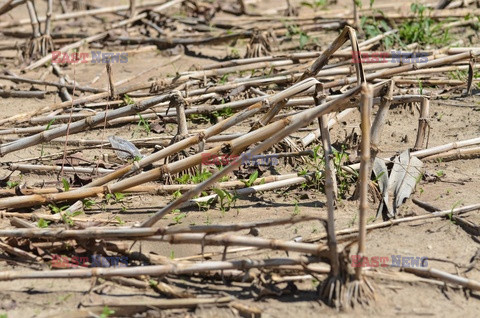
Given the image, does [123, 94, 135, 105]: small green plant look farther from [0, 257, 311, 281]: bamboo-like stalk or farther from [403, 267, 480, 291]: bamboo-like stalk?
[403, 267, 480, 291]: bamboo-like stalk

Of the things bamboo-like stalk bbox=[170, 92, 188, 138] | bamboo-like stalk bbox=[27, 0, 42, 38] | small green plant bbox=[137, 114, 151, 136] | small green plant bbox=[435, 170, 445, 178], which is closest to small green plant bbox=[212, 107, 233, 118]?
small green plant bbox=[137, 114, 151, 136]

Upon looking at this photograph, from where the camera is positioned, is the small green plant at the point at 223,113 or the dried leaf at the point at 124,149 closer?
the dried leaf at the point at 124,149

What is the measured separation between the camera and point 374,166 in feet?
12.0

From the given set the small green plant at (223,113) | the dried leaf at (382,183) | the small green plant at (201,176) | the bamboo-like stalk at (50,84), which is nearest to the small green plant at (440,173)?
the dried leaf at (382,183)

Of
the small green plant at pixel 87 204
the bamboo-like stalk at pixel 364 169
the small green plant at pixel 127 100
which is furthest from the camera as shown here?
the small green plant at pixel 127 100

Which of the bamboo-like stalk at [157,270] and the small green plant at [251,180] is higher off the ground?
the small green plant at [251,180]

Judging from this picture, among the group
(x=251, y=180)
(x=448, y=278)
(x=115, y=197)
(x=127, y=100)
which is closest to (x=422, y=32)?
(x=127, y=100)

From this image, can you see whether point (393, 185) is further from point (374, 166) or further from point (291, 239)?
point (291, 239)

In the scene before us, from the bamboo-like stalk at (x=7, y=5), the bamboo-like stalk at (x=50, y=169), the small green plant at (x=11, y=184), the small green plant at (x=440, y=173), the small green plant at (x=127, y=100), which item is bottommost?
the small green plant at (x=440, y=173)

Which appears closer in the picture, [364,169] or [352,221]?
[364,169]

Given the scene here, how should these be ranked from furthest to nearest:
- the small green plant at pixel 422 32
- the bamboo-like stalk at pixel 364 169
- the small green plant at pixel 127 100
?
the small green plant at pixel 422 32 → the small green plant at pixel 127 100 → the bamboo-like stalk at pixel 364 169

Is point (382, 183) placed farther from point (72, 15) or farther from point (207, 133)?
point (72, 15)

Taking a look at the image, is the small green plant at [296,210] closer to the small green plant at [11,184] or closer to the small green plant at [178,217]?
the small green plant at [178,217]

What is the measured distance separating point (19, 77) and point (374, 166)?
9.25 feet
